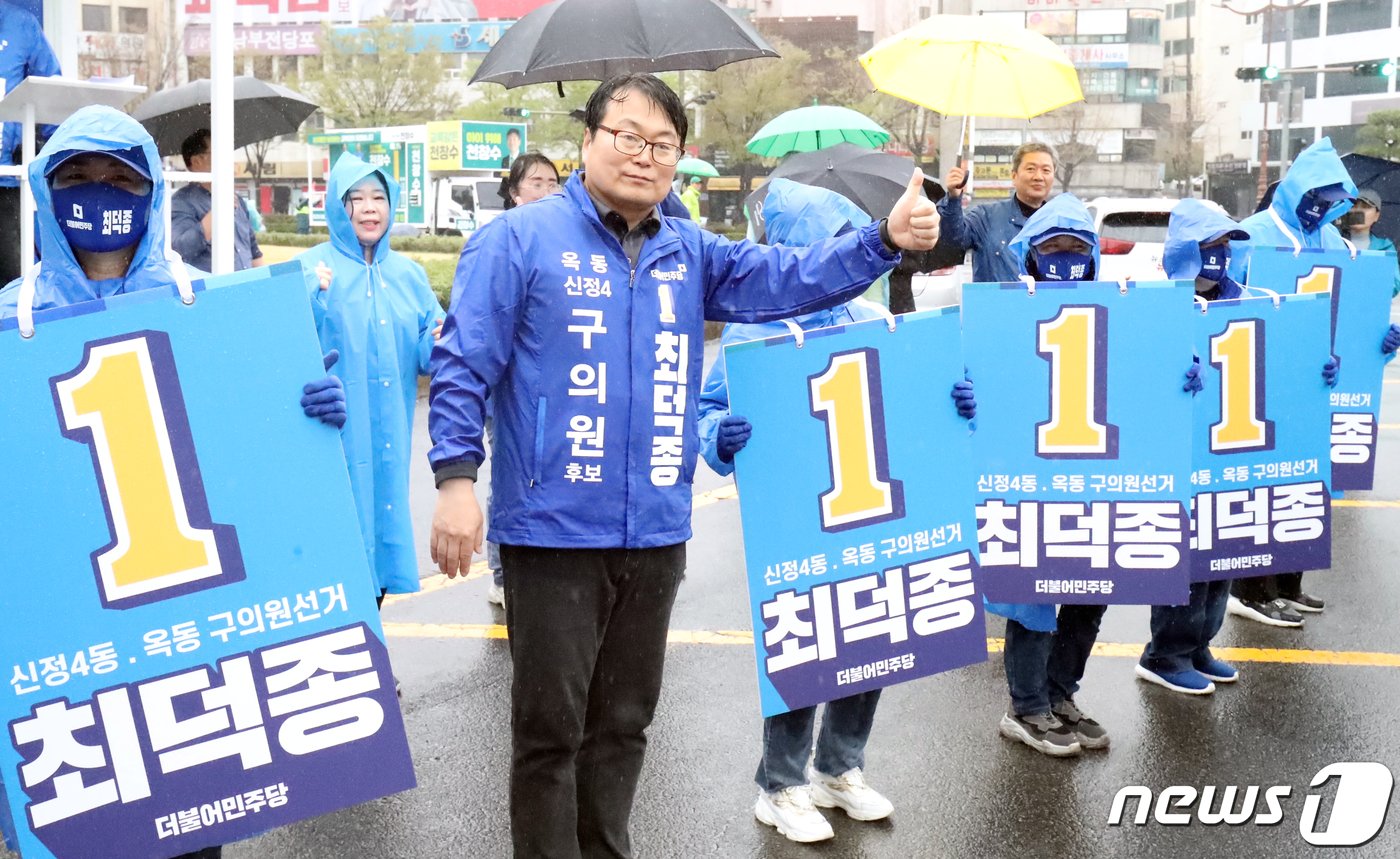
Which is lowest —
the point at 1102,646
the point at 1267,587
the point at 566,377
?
the point at 1102,646

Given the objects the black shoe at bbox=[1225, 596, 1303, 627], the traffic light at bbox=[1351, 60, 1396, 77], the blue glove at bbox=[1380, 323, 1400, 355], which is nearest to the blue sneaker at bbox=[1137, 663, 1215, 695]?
the black shoe at bbox=[1225, 596, 1303, 627]

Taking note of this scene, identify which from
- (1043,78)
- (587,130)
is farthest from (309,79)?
(587,130)

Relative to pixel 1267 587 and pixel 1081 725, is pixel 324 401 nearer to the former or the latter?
pixel 1081 725

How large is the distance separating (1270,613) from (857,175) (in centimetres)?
274

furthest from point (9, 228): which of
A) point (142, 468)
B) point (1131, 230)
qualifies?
point (1131, 230)

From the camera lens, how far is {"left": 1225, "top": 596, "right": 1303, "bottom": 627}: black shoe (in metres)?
6.19

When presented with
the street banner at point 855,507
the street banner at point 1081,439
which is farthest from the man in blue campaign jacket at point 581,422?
the street banner at point 1081,439

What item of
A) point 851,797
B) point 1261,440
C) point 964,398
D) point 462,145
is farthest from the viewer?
point 462,145

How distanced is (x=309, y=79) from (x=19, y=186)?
161 feet

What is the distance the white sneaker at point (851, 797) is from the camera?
13.5ft

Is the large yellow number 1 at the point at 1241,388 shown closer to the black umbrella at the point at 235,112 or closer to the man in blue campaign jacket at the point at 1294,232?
the man in blue campaign jacket at the point at 1294,232

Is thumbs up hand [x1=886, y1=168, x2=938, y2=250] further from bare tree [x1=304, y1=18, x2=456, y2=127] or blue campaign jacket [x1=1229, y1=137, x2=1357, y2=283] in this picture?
bare tree [x1=304, y1=18, x2=456, y2=127]

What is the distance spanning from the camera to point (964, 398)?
3848 millimetres

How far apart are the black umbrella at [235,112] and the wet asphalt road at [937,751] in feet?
8.34
